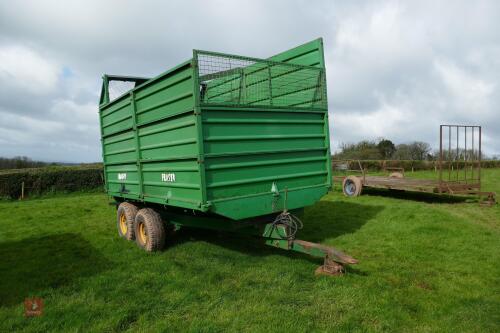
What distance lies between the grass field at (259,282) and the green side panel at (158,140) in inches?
43.5

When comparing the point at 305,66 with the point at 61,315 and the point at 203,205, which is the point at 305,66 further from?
the point at 61,315

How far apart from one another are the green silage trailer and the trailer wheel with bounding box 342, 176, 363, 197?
25.5 ft

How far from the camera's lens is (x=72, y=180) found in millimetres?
20453

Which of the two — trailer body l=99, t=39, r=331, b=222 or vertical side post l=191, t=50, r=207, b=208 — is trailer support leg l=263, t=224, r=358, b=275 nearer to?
trailer body l=99, t=39, r=331, b=222

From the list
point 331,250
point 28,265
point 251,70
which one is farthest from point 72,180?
point 331,250

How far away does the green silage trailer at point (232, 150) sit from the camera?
4875mm

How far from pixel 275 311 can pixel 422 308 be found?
1.57 metres

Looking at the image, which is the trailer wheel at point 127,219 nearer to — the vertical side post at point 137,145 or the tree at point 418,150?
the vertical side post at point 137,145

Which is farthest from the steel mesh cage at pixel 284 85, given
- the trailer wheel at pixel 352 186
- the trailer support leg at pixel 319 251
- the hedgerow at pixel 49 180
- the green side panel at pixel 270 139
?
the hedgerow at pixel 49 180

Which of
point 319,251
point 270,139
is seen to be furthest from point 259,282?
point 270,139

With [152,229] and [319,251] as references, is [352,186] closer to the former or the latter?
[152,229]

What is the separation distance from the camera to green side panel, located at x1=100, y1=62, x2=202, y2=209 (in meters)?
4.96

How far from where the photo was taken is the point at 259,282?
4.76 meters

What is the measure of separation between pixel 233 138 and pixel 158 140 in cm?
144
